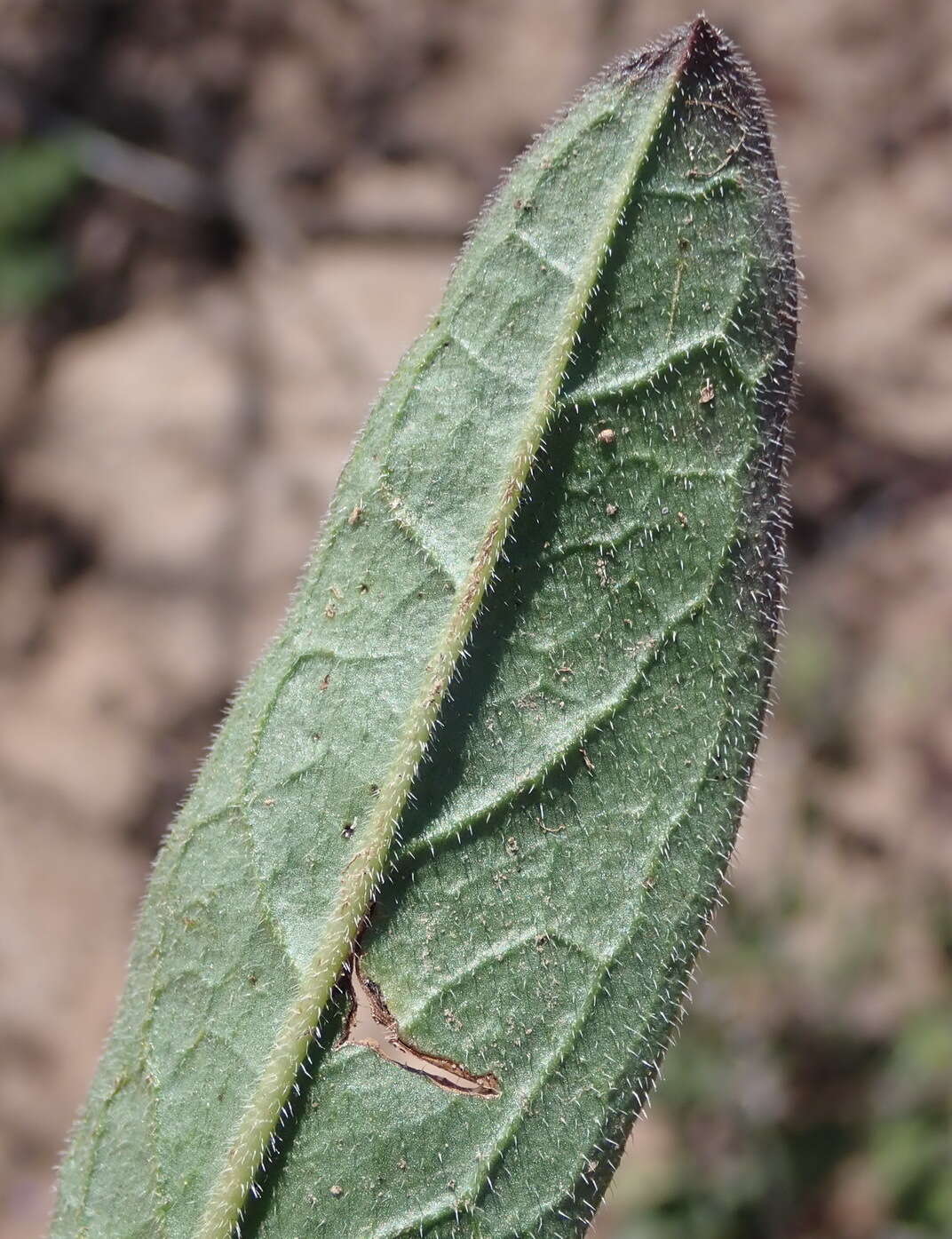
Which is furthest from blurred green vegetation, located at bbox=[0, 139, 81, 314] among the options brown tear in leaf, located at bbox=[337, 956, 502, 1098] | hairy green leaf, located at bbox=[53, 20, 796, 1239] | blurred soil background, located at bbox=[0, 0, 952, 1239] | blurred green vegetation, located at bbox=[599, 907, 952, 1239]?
brown tear in leaf, located at bbox=[337, 956, 502, 1098]

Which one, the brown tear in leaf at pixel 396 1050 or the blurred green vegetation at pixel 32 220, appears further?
the blurred green vegetation at pixel 32 220

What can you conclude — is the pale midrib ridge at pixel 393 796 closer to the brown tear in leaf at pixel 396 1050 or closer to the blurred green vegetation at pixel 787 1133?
the brown tear in leaf at pixel 396 1050

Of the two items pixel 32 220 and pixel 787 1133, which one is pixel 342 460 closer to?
pixel 32 220

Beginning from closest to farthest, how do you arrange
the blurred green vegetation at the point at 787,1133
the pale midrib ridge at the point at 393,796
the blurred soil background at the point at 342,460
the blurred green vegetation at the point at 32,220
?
the pale midrib ridge at the point at 393,796, the blurred green vegetation at the point at 787,1133, the blurred soil background at the point at 342,460, the blurred green vegetation at the point at 32,220

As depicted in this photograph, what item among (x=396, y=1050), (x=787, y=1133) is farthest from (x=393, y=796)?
(x=787, y=1133)

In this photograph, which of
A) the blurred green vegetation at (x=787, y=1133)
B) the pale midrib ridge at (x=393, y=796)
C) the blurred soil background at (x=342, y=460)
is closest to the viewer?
the pale midrib ridge at (x=393, y=796)

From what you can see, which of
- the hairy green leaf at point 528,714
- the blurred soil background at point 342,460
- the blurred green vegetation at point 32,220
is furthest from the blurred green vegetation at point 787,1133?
the blurred green vegetation at point 32,220

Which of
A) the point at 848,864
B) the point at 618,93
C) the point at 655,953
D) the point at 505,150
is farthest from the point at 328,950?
the point at 505,150

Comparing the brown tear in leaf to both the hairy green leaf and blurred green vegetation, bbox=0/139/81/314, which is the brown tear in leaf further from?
blurred green vegetation, bbox=0/139/81/314
